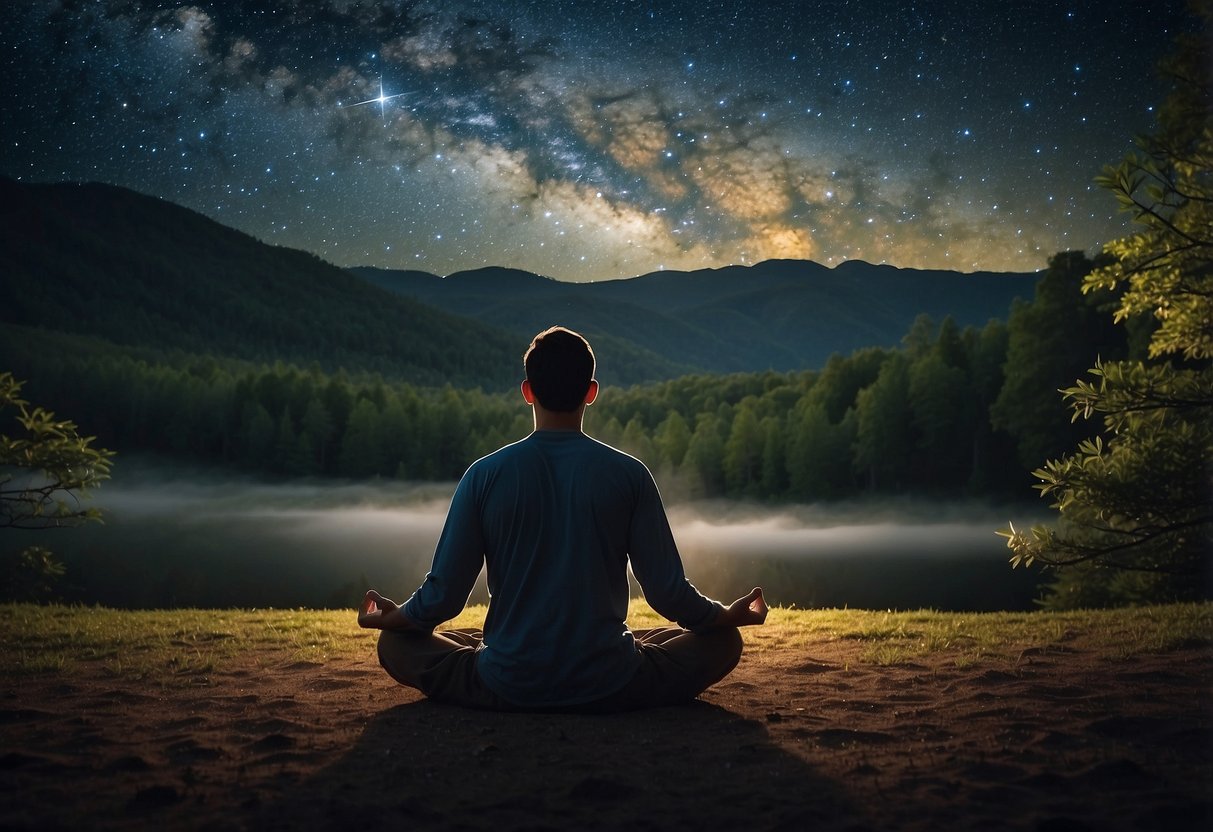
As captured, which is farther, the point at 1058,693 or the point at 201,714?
the point at 1058,693

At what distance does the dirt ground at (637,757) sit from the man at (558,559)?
0.34 metres

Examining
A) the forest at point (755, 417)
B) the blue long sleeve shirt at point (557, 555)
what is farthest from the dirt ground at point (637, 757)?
the forest at point (755, 417)

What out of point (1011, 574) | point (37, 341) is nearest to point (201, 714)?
point (1011, 574)

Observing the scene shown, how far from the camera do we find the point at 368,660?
25.4ft

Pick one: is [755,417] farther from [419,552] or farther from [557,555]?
[557,555]

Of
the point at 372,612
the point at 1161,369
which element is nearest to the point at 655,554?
the point at 372,612

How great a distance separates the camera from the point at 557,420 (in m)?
5.30

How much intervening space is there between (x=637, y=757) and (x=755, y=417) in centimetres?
6870

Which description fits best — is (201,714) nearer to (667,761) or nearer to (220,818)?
(220,818)

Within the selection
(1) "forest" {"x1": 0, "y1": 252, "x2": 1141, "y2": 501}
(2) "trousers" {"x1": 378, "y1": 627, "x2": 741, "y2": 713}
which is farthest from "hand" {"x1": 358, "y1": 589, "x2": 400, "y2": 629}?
(1) "forest" {"x1": 0, "y1": 252, "x2": 1141, "y2": 501}

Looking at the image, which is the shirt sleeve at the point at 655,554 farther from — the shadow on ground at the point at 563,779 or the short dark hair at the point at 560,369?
the shadow on ground at the point at 563,779

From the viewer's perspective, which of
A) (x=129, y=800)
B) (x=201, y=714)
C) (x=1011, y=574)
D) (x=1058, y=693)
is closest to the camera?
(x=129, y=800)

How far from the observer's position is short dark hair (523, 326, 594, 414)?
5148mm

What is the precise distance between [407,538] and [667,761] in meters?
56.4
